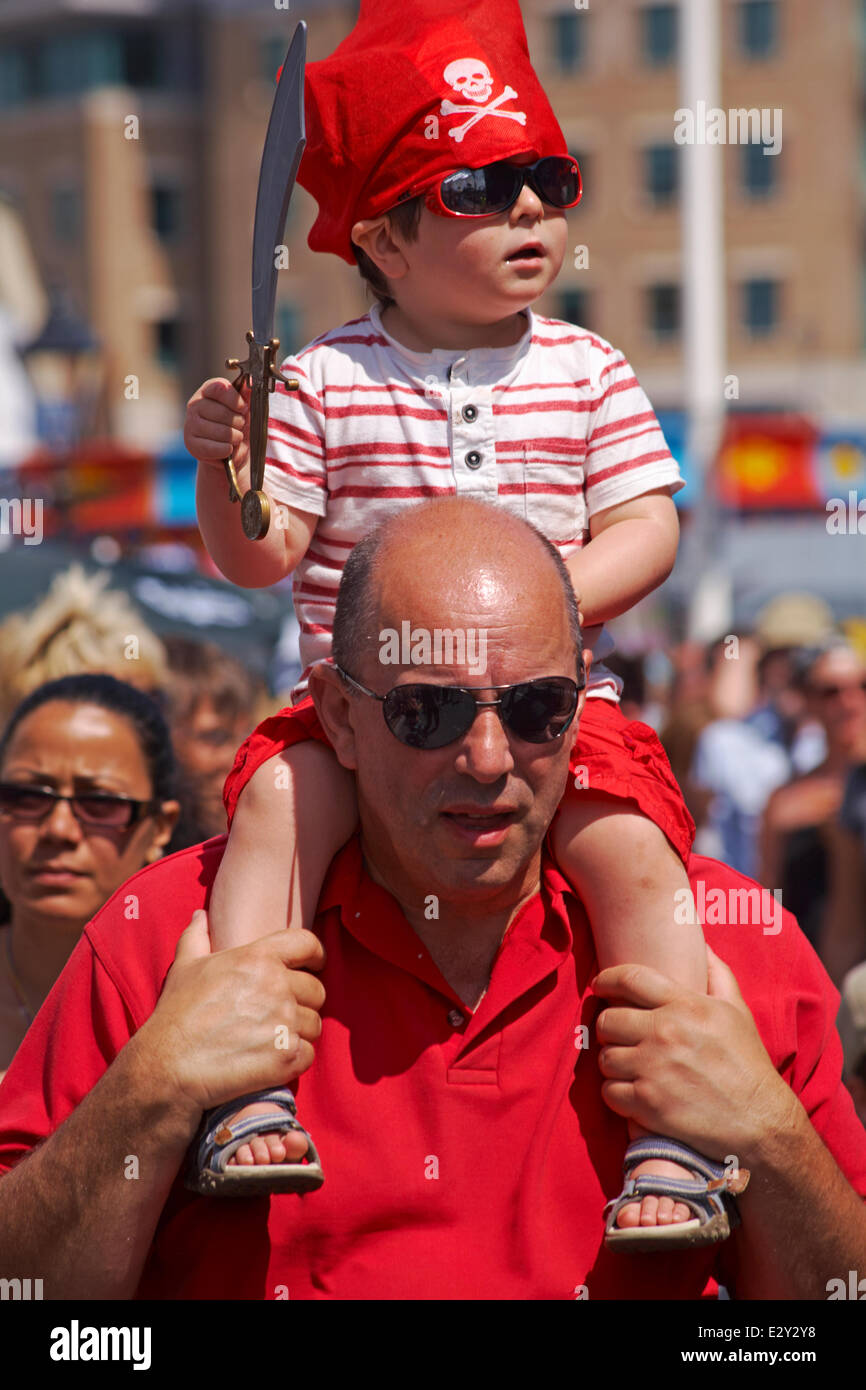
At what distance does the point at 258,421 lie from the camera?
2.59 metres

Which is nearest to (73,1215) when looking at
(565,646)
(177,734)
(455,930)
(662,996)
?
(455,930)

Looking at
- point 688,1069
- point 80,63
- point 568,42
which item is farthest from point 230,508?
point 80,63

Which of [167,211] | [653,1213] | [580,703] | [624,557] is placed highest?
[167,211]

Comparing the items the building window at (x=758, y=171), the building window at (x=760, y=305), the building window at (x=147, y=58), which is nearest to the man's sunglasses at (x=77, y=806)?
the building window at (x=760, y=305)

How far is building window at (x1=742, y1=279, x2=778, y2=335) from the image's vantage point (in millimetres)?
47281

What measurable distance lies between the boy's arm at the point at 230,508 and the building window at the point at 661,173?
46.2 metres

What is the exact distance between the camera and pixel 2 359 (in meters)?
17.5

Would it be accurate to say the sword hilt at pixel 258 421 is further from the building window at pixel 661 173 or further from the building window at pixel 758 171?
the building window at pixel 758 171

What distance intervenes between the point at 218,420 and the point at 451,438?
42 centimetres

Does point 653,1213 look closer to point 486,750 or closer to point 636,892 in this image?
point 636,892

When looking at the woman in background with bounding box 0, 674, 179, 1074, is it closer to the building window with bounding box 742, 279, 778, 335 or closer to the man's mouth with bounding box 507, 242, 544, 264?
the man's mouth with bounding box 507, 242, 544, 264

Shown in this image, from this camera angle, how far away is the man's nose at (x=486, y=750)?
2.73 m

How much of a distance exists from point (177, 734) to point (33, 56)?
5353 centimetres

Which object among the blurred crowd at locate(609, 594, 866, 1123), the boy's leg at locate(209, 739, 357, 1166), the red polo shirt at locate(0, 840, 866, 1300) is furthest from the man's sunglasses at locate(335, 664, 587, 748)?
the blurred crowd at locate(609, 594, 866, 1123)
